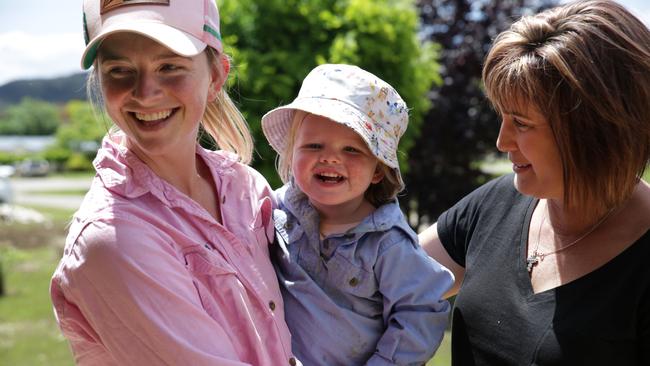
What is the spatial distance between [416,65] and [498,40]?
4737 millimetres

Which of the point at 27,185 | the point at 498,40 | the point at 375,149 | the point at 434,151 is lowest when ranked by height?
the point at 27,185

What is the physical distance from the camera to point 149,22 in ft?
5.40

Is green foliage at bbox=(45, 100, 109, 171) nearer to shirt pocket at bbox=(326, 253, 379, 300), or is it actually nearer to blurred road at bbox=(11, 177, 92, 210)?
blurred road at bbox=(11, 177, 92, 210)

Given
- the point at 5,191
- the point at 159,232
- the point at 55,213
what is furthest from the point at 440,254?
the point at 55,213

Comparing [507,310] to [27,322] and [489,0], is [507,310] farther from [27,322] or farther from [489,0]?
[489,0]

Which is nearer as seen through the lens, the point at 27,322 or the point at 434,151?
the point at 27,322

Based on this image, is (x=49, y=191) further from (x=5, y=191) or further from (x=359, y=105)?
(x=359, y=105)

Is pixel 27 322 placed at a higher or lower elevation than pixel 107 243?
lower

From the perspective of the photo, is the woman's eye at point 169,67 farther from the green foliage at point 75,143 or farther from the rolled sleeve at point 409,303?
the green foliage at point 75,143

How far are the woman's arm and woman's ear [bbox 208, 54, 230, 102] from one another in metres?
0.93

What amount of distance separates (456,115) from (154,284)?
8.13 meters

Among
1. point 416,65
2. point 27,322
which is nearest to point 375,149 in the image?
point 416,65

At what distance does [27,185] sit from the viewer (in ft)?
91.1

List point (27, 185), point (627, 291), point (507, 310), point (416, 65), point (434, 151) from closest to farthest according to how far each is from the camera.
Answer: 1. point (627, 291)
2. point (507, 310)
3. point (416, 65)
4. point (434, 151)
5. point (27, 185)
